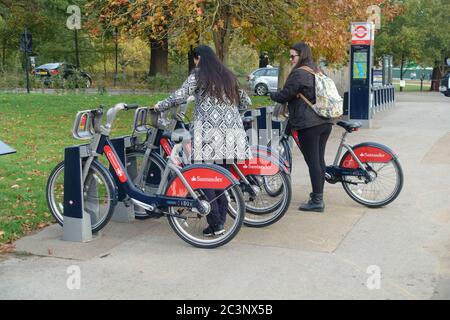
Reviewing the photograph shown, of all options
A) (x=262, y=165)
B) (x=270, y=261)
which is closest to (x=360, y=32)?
(x=262, y=165)

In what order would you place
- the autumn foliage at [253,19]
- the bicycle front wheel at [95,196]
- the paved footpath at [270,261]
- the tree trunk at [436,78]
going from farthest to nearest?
the tree trunk at [436,78], the autumn foliage at [253,19], the bicycle front wheel at [95,196], the paved footpath at [270,261]

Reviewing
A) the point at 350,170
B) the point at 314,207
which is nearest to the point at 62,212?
the point at 314,207

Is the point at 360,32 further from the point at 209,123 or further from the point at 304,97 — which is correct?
the point at 209,123

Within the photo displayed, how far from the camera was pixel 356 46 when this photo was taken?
15.8 m

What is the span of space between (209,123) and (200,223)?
0.93 metres

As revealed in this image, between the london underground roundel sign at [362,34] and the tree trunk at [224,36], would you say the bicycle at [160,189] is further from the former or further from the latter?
the london underground roundel sign at [362,34]

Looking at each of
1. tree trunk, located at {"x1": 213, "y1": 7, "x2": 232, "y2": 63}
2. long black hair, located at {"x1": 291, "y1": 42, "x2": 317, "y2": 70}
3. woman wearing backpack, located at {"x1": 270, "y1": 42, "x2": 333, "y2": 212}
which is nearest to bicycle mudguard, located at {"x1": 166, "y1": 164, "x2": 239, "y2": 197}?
woman wearing backpack, located at {"x1": 270, "y1": 42, "x2": 333, "y2": 212}

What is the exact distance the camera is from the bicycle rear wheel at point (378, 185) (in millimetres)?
6863

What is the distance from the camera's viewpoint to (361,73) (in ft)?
51.5

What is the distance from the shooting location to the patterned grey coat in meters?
5.64

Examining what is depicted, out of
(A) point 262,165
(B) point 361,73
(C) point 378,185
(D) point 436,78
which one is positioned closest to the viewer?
(A) point 262,165

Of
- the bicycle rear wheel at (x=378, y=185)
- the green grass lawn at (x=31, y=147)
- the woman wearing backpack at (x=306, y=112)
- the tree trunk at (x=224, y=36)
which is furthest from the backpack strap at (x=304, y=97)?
the tree trunk at (x=224, y=36)

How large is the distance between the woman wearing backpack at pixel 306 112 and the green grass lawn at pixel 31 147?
2631mm

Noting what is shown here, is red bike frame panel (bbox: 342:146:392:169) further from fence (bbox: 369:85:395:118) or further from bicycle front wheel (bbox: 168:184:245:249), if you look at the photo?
fence (bbox: 369:85:395:118)
